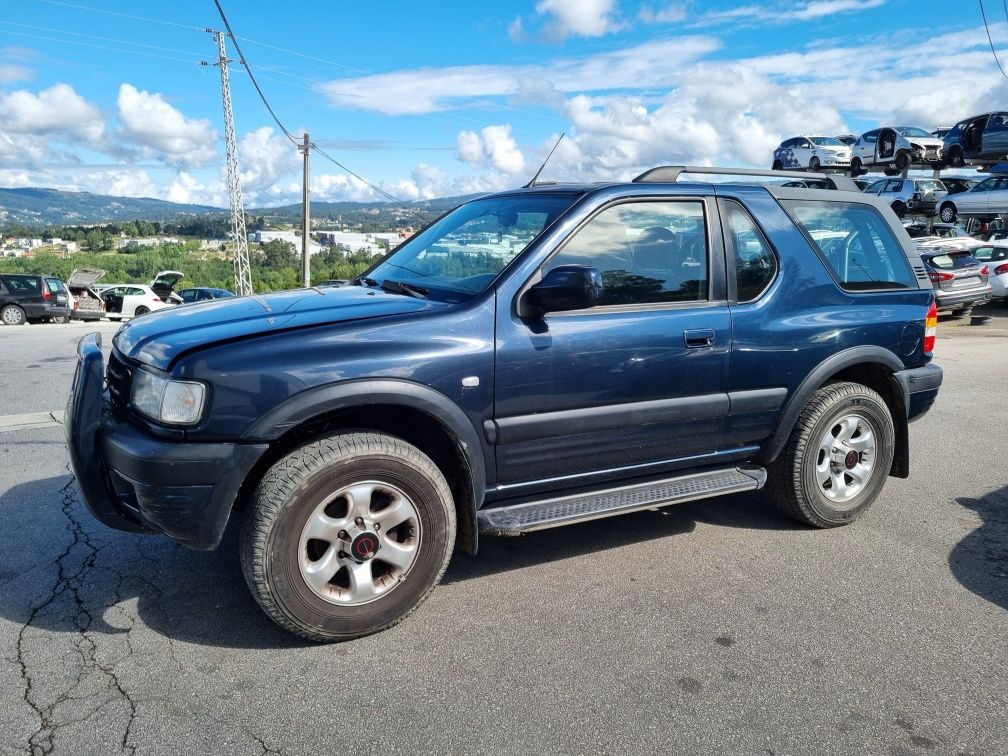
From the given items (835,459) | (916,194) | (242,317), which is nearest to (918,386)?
(835,459)

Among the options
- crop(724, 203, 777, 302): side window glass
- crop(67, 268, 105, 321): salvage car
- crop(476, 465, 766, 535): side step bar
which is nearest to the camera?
crop(476, 465, 766, 535): side step bar

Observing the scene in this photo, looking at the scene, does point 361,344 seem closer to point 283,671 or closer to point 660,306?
point 283,671

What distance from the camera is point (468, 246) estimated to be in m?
4.02

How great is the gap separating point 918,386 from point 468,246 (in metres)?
2.70

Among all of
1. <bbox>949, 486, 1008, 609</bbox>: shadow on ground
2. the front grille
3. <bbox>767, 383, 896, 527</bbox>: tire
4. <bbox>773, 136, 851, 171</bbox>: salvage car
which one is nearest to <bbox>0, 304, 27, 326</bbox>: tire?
the front grille

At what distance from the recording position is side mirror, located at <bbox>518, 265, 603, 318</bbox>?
326 cm

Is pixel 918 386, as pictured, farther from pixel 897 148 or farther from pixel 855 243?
pixel 897 148

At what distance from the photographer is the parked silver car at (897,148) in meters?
30.6

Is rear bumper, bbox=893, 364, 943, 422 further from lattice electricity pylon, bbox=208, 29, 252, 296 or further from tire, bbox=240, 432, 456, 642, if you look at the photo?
lattice electricity pylon, bbox=208, 29, 252, 296

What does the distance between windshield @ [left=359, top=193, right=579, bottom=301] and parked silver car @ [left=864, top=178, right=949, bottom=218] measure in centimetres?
2768

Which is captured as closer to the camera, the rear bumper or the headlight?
the headlight

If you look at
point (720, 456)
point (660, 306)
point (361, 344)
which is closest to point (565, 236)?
point (660, 306)

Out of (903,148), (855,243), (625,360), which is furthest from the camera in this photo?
(903,148)

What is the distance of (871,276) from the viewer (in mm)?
4520
